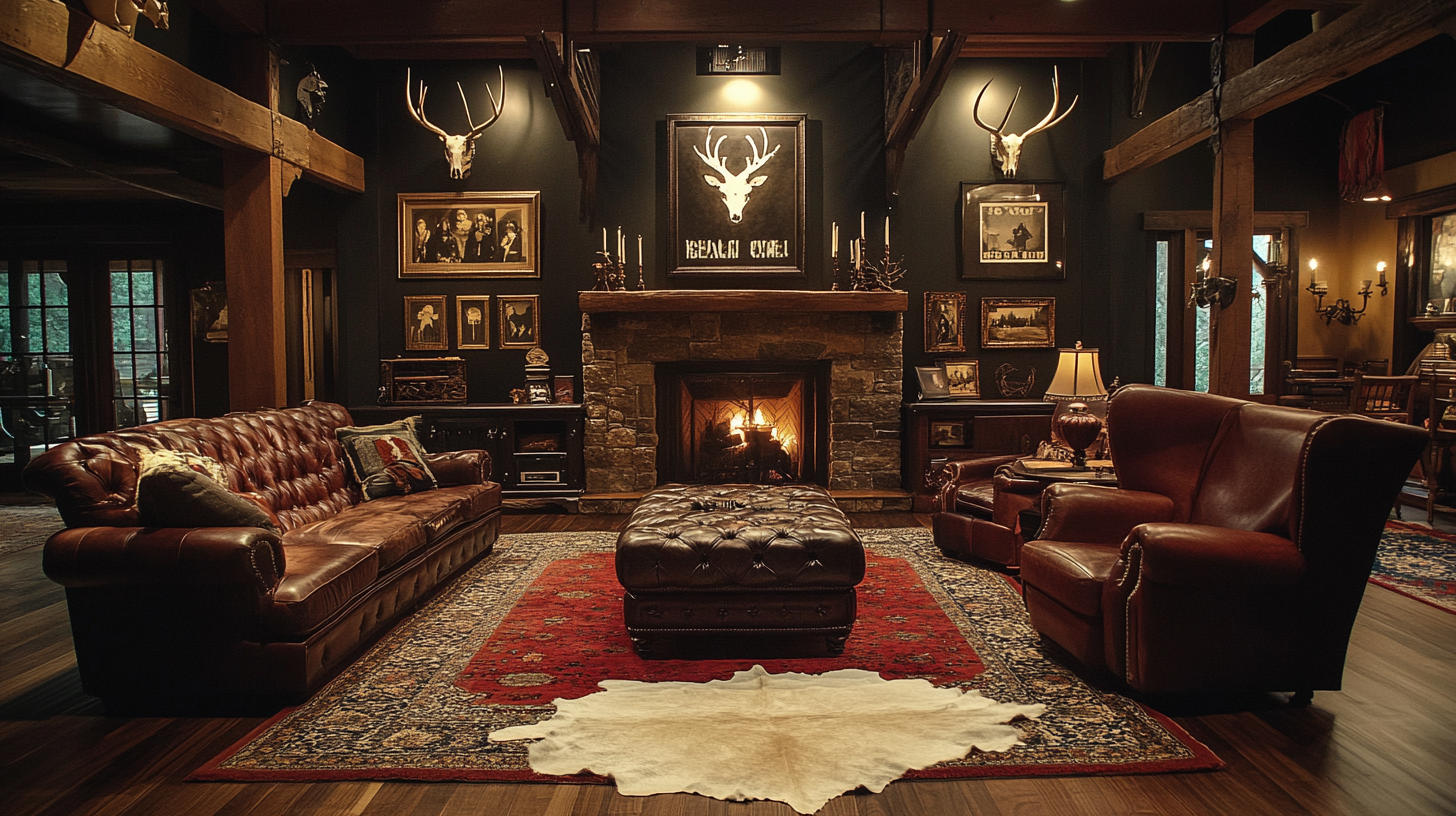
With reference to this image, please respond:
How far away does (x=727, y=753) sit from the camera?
256cm

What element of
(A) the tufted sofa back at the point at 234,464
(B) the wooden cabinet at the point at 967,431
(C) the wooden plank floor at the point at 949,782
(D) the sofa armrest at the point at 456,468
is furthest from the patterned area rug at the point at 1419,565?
(A) the tufted sofa back at the point at 234,464

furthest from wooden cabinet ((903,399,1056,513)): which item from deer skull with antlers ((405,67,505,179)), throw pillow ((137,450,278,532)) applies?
throw pillow ((137,450,278,532))

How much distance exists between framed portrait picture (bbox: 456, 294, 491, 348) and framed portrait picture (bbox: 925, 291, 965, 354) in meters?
3.84

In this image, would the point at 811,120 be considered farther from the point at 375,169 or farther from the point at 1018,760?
the point at 1018,760

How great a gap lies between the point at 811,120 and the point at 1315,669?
565 cm

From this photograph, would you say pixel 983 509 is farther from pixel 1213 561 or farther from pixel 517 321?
pixel 517 321

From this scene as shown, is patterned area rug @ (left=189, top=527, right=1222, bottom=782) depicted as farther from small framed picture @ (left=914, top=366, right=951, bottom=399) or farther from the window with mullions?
the window with mullions

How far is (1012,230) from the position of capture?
7.33m

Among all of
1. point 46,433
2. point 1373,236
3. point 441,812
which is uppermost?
point 1373,236

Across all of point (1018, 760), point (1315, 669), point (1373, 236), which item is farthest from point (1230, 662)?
point (1373, 236)

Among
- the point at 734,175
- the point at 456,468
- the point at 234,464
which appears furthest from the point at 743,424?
the point at 234,464

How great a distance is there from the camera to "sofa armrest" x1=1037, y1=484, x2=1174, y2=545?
3.53m

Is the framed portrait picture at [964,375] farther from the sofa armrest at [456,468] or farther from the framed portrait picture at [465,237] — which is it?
the sofa armrest at [456,468]

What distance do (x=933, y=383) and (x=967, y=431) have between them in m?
0.54
